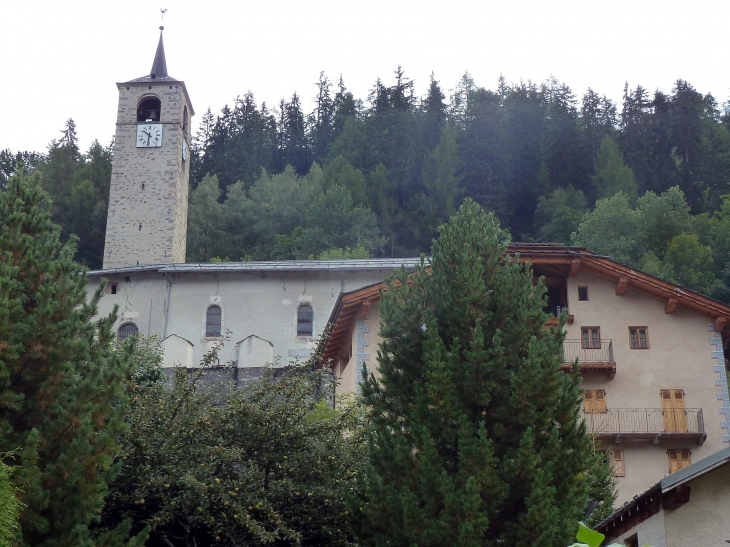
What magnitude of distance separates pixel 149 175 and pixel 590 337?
30.3 metres

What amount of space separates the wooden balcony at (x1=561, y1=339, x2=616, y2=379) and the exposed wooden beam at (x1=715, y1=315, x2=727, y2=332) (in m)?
2.77

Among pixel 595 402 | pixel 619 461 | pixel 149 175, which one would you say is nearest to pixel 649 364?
pixel 595 402

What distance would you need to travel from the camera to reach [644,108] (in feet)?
267

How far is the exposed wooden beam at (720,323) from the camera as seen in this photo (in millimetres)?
27297

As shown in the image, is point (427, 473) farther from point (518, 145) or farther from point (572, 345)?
point (518, 145)

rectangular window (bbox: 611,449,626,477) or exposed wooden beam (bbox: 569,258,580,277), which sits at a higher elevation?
exposed wooden beam (bbox: 569,258,580,277)

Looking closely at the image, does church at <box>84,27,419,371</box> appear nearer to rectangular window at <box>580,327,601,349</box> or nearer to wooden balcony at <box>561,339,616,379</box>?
rectangular window at <box>580,327,601,349</box>

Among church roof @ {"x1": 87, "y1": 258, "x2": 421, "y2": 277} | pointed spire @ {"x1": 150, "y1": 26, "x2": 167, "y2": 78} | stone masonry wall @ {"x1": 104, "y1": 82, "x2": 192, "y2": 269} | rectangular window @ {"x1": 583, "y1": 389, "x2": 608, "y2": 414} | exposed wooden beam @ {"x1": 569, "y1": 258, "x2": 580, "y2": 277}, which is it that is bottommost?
rectangular window @ {"x1": 583, "y1": 389, "x2": 608, "y2": 414}

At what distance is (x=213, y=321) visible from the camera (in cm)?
4244

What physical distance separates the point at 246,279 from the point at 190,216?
2718cm

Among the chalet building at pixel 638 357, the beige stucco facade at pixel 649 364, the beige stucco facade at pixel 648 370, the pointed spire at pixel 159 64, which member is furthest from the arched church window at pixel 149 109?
the beige stucco facade at pixel 649 364

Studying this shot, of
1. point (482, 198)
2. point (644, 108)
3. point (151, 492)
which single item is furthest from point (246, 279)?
point (644, 108)

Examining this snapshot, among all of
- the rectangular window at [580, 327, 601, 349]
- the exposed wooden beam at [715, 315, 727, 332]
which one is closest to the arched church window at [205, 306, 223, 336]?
the rectangular window at [580, 327, 601, 349]

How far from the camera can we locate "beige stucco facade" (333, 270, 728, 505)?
26.8 meters
